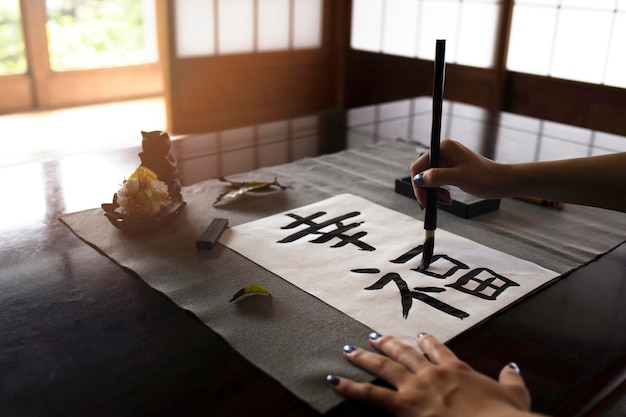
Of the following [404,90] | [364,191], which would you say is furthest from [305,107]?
[364,191]

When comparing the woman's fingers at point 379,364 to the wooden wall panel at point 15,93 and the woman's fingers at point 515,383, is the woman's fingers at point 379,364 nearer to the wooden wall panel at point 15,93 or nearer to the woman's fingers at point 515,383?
the woman's fingers at point 515,383

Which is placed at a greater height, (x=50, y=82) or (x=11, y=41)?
(x=11, y=41)

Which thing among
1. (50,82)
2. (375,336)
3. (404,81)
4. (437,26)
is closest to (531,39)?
(437,26)

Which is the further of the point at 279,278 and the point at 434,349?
the point at 279,278

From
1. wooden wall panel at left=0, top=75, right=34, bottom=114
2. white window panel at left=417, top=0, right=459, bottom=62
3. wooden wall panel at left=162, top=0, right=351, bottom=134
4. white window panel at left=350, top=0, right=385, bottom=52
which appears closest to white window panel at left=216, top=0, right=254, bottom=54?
wooden wall panel at left=162, top=0, right=351, bottom=134

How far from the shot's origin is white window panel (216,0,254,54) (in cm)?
450

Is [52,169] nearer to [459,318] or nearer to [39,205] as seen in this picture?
[39,205]

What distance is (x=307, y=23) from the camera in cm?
495

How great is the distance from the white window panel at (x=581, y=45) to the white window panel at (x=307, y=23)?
200 cm

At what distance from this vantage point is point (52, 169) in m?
1.46

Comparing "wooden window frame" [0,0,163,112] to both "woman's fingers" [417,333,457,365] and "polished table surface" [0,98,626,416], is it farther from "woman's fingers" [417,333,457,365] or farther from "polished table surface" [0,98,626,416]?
"woman's fingers" [417,333,457,365]

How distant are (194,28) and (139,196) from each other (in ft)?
11.7

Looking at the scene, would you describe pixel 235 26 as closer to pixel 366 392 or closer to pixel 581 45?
pixel 581 45

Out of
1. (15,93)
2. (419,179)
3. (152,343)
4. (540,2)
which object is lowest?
(15,93)
